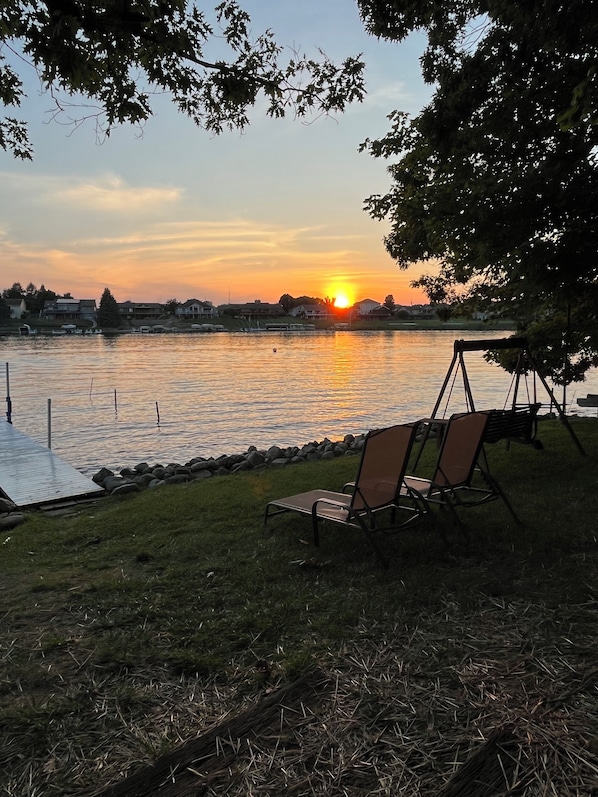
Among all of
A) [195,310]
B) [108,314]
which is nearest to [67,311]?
[108,314]

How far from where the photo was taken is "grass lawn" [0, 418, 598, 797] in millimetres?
2531

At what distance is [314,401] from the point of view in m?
26.4

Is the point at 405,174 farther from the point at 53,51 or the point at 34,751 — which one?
the point at 34,751

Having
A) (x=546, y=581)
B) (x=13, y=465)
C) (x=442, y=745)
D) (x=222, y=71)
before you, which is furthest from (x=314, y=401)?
(x=442, y=745)

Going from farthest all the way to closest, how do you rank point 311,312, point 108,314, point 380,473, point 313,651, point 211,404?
point 311,312 < point 108,314 < point 211,404 < point 380,473 < point 313,651

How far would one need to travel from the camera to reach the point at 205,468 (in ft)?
37.4

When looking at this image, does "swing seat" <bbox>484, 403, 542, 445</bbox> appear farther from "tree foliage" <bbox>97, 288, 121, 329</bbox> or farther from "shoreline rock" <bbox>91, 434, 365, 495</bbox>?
"tree foliage" <bbox>97, 288, 121, 329</bbox>

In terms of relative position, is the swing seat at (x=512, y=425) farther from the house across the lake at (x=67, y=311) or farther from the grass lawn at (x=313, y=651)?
the house across the lake at (x=67, y=311)

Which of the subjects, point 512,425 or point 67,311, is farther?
point 67,311

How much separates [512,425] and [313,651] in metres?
6.57

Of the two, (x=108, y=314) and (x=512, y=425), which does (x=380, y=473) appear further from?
(x=108, y=314)

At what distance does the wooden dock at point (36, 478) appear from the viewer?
341 inches

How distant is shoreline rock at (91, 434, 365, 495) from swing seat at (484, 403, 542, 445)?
349cm

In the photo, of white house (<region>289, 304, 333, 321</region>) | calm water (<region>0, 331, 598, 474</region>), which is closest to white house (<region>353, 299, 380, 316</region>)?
white house (<region>289, 304, 333, 321</region>)
